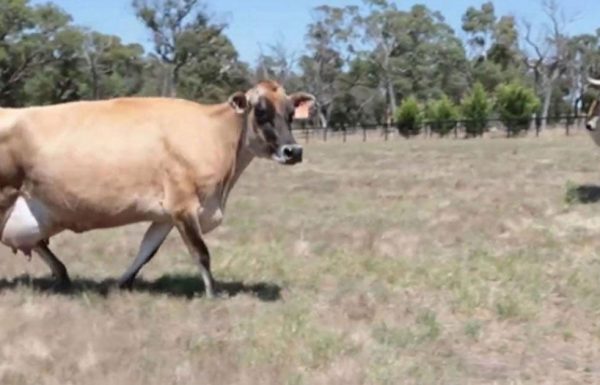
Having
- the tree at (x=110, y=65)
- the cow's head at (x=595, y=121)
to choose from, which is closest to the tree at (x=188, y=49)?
the tree at (x=110, y=65)

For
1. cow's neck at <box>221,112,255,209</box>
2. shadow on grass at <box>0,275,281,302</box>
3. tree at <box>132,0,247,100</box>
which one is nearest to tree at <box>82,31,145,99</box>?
tree at <box>132,0,247,100</box>

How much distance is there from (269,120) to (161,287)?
1.88 meters

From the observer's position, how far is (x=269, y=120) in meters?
8.96

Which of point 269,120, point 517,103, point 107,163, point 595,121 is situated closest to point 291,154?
point 269,120

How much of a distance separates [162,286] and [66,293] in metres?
0.93

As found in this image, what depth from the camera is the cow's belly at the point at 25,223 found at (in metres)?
8.88

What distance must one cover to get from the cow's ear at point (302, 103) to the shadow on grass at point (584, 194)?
8265 mm

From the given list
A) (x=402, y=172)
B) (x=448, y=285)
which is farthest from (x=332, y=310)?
(x=402, y=172)

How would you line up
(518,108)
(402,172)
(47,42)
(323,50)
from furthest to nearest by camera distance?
(323,50), (47,42), (518,108), (402,172)

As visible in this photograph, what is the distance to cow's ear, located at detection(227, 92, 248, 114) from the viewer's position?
9070mm

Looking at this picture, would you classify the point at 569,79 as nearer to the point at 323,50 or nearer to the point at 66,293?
the point at 323,50

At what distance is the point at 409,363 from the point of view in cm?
700

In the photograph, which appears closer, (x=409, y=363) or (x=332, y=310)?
(x=409, y=363)

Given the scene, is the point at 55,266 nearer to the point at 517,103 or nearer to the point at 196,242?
the point at 196,242
